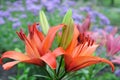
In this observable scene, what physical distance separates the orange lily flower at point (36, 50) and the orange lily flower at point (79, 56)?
2.1 inches

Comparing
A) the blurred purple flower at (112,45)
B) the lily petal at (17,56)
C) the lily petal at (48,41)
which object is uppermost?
the lily petal at (48,41)

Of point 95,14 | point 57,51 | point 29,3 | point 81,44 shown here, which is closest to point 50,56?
point 57,51

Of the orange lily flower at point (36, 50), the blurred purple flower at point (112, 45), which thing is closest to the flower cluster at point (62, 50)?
the orange lily flower at point (36, 50)

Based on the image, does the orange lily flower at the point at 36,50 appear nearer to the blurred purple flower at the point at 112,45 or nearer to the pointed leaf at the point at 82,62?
the pointed leaf at the point at 82,62

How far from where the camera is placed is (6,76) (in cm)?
467

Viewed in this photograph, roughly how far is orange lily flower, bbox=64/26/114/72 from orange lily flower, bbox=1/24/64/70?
54mm

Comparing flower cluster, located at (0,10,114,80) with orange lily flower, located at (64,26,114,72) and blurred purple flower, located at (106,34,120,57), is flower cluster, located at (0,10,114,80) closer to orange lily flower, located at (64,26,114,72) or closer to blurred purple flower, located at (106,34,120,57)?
orange lily flower, located at (64,26,114,72)

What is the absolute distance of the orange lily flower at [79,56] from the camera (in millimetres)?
1632

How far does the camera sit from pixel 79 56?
165cm

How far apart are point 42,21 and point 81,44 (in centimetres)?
23

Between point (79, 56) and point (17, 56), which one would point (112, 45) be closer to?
point (79, 56)

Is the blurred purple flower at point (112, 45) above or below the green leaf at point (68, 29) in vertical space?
below

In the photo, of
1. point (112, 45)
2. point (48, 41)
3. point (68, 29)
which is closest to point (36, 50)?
point (48, 41)

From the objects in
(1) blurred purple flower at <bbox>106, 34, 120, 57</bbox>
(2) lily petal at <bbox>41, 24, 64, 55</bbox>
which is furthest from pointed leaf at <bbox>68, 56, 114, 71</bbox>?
(1) blurred purple flower at <bbox>106, 34, 120, 57</bbox>
